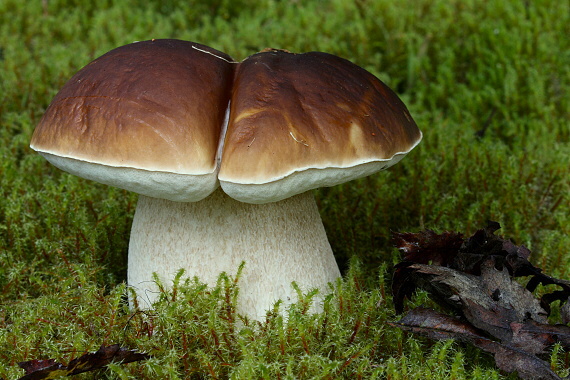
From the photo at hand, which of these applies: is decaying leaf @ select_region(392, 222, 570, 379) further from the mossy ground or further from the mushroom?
the mushroom

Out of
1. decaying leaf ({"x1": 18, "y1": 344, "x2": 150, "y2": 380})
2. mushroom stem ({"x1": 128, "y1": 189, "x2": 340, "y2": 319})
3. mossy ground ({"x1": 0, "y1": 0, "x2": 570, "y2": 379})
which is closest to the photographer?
decaying leaf ({"x1": 18, "y1": 344, "x2": 150, "y2": 380})

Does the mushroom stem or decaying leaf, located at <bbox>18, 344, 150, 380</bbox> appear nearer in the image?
decaying leaf, located at <bbox>18, 344, 150, 380</bbox>

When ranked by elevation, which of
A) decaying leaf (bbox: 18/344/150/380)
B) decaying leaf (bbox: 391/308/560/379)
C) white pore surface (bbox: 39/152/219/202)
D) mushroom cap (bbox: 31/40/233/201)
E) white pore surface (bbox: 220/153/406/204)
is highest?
mushroom cap (bbox: 31/40/233/201)

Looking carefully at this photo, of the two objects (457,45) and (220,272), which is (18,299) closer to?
(220,272)

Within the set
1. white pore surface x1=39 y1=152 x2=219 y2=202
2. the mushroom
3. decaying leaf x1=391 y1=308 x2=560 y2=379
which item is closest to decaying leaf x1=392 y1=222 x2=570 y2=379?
decaying leaf x1=391 y1=308 x2=560 y2=379

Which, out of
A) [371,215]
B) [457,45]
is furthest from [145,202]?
[457,45]

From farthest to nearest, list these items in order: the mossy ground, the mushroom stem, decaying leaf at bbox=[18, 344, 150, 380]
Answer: the mushroom stem, the mossy ground, decaying leaf at bbox=[18, 344, 150, 380]

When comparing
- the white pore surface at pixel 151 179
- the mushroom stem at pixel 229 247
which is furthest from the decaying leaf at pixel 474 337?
the white pore surface at pixel 151 179
